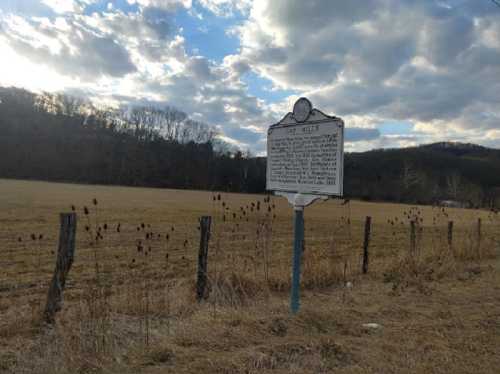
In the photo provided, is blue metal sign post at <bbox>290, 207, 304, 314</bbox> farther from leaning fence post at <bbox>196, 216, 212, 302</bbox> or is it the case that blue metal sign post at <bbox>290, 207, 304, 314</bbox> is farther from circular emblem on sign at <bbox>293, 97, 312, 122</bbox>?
leaning fence post at <bbox>196, 216, 212, 302</bbox>

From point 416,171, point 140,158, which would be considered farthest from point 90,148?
point 416,171

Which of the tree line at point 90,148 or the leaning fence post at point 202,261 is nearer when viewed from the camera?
the leaning fence post at point 202,261

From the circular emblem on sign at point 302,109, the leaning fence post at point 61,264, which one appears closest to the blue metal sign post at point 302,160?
the circular emblem on sign at point 302,109

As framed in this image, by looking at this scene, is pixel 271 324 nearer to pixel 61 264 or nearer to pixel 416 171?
pixel 61 264

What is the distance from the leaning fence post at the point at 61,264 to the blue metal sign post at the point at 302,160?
107 inches

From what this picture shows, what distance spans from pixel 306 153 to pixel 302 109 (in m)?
0.61

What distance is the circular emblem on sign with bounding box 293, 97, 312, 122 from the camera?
5168 mm

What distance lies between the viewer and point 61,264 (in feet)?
16.6

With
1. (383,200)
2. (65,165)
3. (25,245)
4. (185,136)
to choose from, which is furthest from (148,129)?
(25,245)

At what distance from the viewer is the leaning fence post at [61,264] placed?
506 cm

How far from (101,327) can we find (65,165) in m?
116

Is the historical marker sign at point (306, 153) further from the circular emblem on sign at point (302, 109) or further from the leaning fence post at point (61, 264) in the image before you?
the leaning fence post at point (61, 264)

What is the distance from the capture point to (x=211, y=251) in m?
11.8

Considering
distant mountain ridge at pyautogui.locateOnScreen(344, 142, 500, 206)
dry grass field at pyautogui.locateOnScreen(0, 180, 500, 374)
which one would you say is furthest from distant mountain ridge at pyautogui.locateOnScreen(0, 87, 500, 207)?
dry grass field at pyautogui.locateOnScreen(0, 180, 500, 374)
